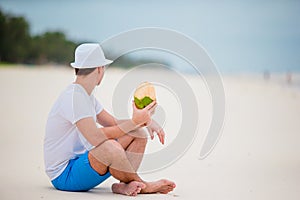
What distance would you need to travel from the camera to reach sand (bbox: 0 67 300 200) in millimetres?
4227

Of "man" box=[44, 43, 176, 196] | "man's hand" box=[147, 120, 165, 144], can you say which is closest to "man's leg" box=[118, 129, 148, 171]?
"man" box=[44, 43, 176, 196]

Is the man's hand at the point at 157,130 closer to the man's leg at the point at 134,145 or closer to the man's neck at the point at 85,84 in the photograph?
the man's leg at the point at 134,145

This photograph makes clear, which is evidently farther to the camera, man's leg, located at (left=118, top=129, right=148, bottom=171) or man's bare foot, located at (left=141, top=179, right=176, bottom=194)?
man's bare foot, located at (left=141, top=179, right=176, bottom=194)

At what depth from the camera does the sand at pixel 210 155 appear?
423 cm

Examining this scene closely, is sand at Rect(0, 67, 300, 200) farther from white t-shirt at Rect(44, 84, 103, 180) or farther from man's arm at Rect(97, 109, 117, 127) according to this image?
man's arm at Rect(97, 109, 117, 127)

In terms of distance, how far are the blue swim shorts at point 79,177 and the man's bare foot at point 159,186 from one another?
0.30 meters

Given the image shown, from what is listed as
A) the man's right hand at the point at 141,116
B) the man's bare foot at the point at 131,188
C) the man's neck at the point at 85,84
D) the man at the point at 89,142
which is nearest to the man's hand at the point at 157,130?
the man at the point at 89,142

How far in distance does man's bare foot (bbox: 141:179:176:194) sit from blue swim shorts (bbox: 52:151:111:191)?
30 centimetres

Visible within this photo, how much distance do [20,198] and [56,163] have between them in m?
0.37

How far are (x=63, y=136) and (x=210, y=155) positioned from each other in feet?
8.43

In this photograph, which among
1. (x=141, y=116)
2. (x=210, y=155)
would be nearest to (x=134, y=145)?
(x=141, y=116)

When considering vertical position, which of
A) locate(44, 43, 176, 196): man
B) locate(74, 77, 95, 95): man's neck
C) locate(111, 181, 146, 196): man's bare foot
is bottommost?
locate(111, 181, 146, 196): man's bare foot

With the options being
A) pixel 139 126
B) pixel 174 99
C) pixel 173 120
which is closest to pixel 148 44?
pixel 139 126

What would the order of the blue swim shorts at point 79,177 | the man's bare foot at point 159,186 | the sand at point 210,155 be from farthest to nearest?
the sand at point 210,155 < the man's bare foot at point 159,186 < the blue swim shorts at point 79,177
